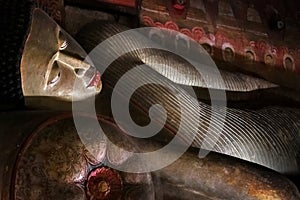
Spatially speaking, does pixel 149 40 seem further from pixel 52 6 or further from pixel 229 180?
pixel 229 180

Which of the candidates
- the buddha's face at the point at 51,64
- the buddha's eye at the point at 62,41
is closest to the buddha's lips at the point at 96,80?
the buddha's face at the point at 51,64

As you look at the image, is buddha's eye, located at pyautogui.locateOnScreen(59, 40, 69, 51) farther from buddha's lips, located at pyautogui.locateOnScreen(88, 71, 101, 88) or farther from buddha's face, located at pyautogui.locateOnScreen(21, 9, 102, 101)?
buddha's lips, located at pyautogui.locateOnScreen(88, 71, 101, 88)

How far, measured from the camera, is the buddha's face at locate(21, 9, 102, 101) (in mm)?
1952

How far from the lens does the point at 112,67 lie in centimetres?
243

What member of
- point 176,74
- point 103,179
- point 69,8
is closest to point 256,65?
point 176,74

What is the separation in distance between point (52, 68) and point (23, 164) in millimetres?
517

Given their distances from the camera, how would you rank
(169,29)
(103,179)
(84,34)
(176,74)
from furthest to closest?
(169,29) → (176,74) → (84,34) → (103,179)

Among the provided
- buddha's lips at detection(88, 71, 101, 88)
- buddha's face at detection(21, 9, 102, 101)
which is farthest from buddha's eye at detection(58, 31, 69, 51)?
buddha's lips at detection(88, 71, 101, 88)

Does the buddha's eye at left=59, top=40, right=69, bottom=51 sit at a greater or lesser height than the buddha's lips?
greater

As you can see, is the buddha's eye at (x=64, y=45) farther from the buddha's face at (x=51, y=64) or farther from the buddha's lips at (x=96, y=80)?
the buddha's lips at (x=96, y=80)

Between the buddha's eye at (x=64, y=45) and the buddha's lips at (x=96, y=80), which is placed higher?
the buddha's eye at (x=64, y=45)

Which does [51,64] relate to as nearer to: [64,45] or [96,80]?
[64,45]

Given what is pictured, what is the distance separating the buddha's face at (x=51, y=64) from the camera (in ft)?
6.40

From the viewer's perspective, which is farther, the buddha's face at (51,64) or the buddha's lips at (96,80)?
the buddha's lips at (96,80)
